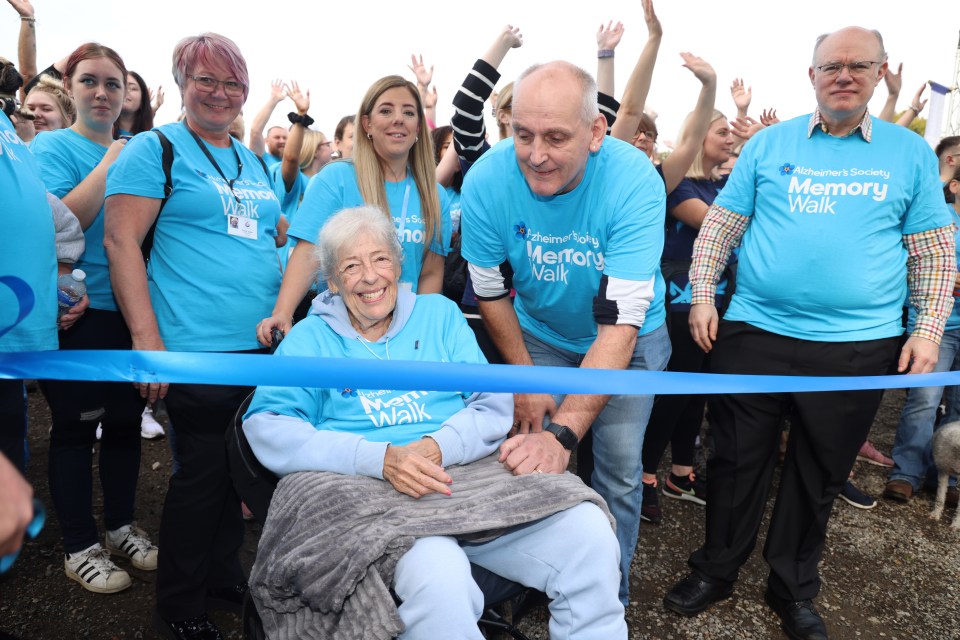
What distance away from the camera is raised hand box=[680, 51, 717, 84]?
348 cm

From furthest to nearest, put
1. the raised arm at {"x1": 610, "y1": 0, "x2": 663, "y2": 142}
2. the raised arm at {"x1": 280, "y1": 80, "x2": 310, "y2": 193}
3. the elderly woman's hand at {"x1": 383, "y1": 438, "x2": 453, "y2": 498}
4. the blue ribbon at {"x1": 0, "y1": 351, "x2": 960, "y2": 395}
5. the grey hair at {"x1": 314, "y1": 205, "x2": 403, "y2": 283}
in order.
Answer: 1. the raised arm at {"x1": 280, "y1": 80, "x2": 310, "y2": 193}
2. the raised arm at {"x1": 610, "y1": 0, "x2": 663, "y2": 142}
3. the grey hair at {"x1": 314, "y1": 205, "x2": 403, "y2": 283}
4. the elderly woman's hand at {"x1": 383, "y1": 438, "x2": 453, "y2": 498}
5. the blue ribbon at {"x1": 0, "y1": 351, "x2": 960, "y2": 395}

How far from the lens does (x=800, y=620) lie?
8.75ft

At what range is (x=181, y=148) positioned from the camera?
97.0 inches

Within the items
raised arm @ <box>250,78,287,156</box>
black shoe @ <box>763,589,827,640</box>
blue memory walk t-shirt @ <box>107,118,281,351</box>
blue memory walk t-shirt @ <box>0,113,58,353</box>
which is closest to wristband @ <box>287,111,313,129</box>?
raised arm @ <box>250,78,287,156</box>

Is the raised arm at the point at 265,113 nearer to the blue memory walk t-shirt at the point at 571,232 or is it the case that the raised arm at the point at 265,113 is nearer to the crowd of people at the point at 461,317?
the crowd of people at the point at 461,317

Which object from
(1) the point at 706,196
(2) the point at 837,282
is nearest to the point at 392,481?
(2) the point at 837,282

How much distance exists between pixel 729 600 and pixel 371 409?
2006 mm

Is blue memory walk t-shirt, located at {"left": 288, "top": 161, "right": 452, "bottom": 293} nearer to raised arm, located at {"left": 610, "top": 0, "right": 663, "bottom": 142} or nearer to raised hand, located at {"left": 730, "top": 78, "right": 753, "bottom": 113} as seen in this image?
raised arm, located at {"left": 610, "top": 0, "right": 663, "bottom": 142}

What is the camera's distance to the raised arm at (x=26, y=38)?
4.06 meters

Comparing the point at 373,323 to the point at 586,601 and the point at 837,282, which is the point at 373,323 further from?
the point at 837,282

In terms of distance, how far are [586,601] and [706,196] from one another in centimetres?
266

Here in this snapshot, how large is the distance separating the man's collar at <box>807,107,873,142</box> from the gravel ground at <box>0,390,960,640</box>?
2.07m

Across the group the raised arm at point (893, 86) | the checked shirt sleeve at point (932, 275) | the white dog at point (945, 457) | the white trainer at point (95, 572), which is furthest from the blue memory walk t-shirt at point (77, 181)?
the raised arm at point (893, 86)

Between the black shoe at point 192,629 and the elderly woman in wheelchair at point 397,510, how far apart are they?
1.01 metres
